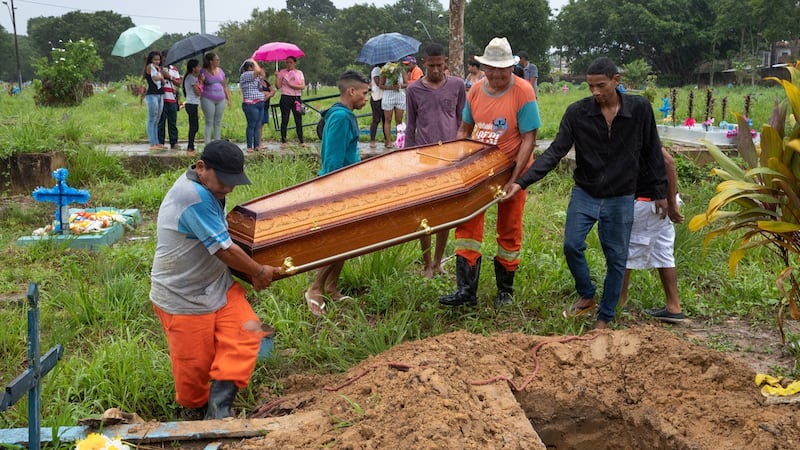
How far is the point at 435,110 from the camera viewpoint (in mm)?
5285

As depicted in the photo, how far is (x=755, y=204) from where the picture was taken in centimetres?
357

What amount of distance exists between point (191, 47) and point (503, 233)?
6.45m

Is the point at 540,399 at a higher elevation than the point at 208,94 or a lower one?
lower

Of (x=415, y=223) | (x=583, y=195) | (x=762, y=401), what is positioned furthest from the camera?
(x=583, y=195)

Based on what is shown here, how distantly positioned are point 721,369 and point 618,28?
48656 millimetres

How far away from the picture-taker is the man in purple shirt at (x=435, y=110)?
5.27 meters

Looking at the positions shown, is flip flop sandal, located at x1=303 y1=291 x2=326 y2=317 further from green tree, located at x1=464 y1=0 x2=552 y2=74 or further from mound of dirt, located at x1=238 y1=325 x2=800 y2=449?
green tree, located at x1=464 y1=0 x2=552 y2=74

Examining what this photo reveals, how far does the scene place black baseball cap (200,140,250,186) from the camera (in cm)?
309

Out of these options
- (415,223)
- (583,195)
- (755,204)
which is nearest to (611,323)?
(583,195)

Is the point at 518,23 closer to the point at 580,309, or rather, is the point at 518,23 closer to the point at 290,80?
the point at 290,80

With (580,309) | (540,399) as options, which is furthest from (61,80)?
(540,399)

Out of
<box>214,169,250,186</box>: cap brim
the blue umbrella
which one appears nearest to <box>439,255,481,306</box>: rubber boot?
<box>214,169,250,186</box>: cap brim

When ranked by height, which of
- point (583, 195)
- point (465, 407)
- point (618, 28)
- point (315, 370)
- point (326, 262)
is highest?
point (618, 28)

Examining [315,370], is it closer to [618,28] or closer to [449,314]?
[449,314]
